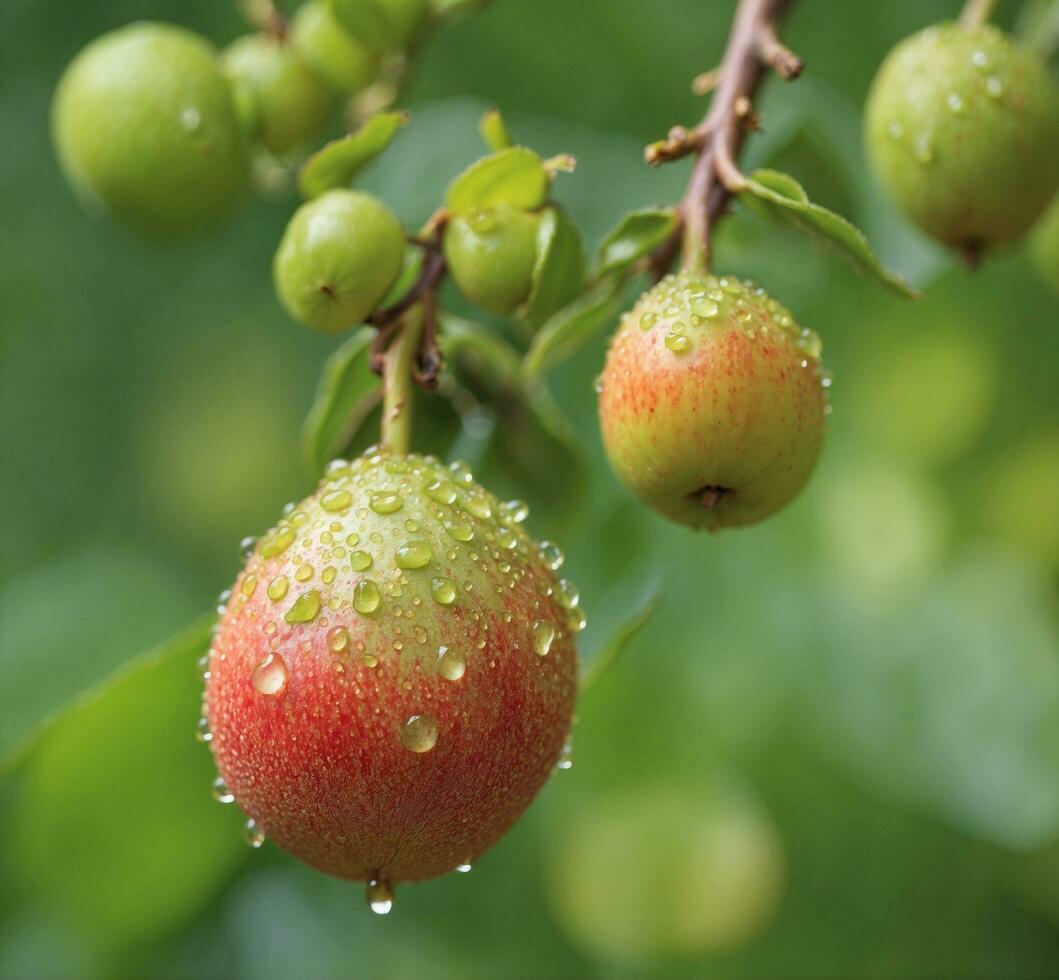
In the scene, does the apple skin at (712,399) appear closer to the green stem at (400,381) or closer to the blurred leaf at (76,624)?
the green stem at (400,381)

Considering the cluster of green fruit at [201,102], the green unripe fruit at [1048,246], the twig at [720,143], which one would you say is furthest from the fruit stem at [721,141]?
the green unripe fruit at [1048,246]

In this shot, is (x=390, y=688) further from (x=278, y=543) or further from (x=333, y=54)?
(x=333, y=54)

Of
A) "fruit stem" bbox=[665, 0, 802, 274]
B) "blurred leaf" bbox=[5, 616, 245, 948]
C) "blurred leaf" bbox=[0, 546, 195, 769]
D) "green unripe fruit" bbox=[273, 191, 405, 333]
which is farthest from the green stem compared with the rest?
"blurred leaf" bbox=[0, 546, 195, 769]

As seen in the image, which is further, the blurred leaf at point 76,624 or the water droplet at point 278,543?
the blurred leaf at point 76,624

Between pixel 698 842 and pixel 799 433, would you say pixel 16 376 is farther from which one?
pixel 799 433

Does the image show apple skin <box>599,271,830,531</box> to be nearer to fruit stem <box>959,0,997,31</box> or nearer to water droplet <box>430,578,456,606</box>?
water droplet <box>430,578,456,606</box>

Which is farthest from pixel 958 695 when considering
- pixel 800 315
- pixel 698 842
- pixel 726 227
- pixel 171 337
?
pixel 171 337
